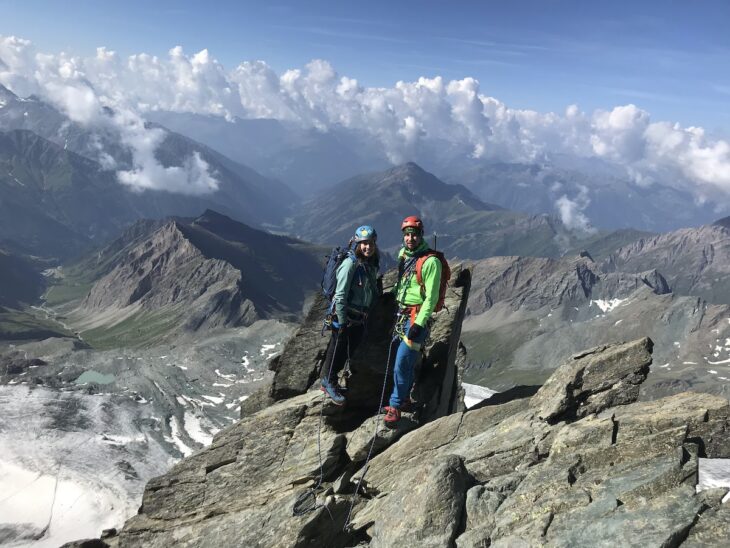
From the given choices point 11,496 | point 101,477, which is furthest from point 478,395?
point 11,496

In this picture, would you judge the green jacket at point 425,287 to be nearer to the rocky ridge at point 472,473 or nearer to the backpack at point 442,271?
the backpack at point 442,271

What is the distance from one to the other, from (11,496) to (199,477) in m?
120

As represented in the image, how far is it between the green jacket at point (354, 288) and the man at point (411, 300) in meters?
1.23

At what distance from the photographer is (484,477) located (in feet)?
54.4

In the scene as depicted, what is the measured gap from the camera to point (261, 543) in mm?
15445

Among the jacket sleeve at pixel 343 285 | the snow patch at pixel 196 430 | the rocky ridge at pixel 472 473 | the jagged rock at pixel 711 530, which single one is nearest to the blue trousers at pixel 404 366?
the rocky ridge at pixel 472 473

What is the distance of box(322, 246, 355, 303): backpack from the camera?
19.4 metres

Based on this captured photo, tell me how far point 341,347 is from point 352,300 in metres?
2.20

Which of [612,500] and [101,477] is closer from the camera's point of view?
[612,500]

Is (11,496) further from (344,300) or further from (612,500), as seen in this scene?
(612,500)

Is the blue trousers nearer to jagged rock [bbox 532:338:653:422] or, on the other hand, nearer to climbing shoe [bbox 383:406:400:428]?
climbing shoe [bbox 383:406:400:428]

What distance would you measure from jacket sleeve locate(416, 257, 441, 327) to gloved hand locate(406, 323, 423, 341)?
0.26 m

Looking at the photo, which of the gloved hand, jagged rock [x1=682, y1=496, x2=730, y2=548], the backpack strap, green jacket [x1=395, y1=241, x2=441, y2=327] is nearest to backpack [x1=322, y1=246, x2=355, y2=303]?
green jacket [x1=395, y1=241, x2=441, y2=327]

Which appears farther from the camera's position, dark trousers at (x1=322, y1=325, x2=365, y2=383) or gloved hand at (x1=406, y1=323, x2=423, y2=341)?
dark trousers at (x1=322, y1=325, x2=365, y2=383)
